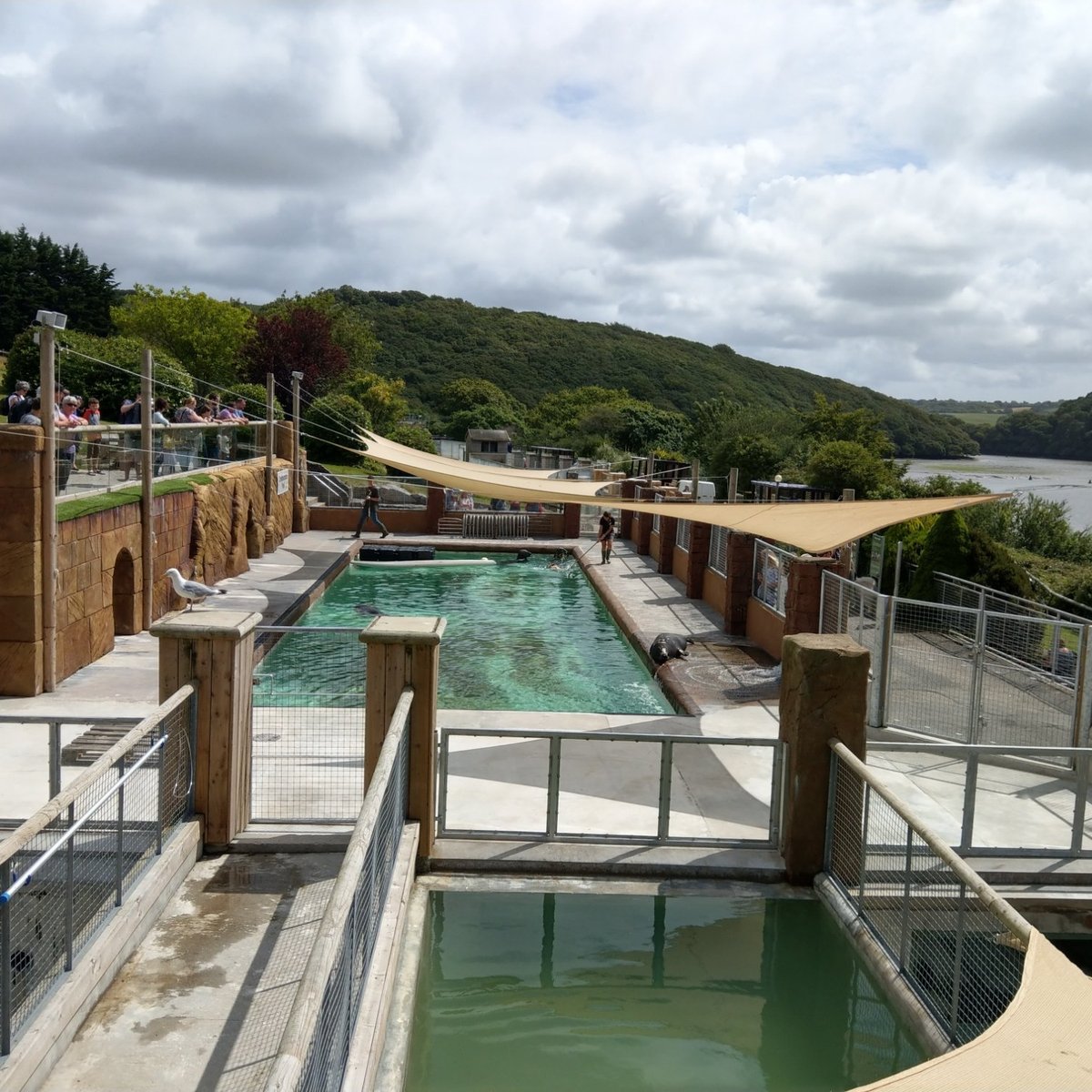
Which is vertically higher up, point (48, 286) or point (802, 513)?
point (48, 286)

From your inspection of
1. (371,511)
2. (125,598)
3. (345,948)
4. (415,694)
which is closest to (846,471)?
(371,511)

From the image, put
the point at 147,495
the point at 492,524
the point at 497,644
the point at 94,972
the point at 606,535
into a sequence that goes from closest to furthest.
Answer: the point at 94,972, the point at 147,495, the point at 497,644, the point at 606,535, the point at 492,524

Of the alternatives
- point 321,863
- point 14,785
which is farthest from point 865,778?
point 14,785

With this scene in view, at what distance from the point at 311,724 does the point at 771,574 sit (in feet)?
30.0

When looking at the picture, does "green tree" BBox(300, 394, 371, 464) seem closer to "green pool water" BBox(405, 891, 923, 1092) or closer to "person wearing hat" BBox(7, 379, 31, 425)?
"person wearing hat" BBox(7, 379, 31, 425)

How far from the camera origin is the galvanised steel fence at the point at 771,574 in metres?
15.4

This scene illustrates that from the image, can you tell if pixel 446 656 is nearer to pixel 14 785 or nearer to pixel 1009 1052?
pixel 14 785

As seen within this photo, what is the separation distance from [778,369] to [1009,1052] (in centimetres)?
15178

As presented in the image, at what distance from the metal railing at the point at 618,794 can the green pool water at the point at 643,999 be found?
2.10 ft

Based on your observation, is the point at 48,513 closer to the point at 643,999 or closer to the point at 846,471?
the point at 643,999

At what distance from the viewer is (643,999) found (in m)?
6.10

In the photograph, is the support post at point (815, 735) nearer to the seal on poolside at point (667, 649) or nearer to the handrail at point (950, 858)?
the handrail at point (950, 858)

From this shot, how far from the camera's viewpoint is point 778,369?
150m

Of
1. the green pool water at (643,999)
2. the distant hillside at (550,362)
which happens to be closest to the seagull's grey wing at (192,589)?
the green pool water at (643,999)
